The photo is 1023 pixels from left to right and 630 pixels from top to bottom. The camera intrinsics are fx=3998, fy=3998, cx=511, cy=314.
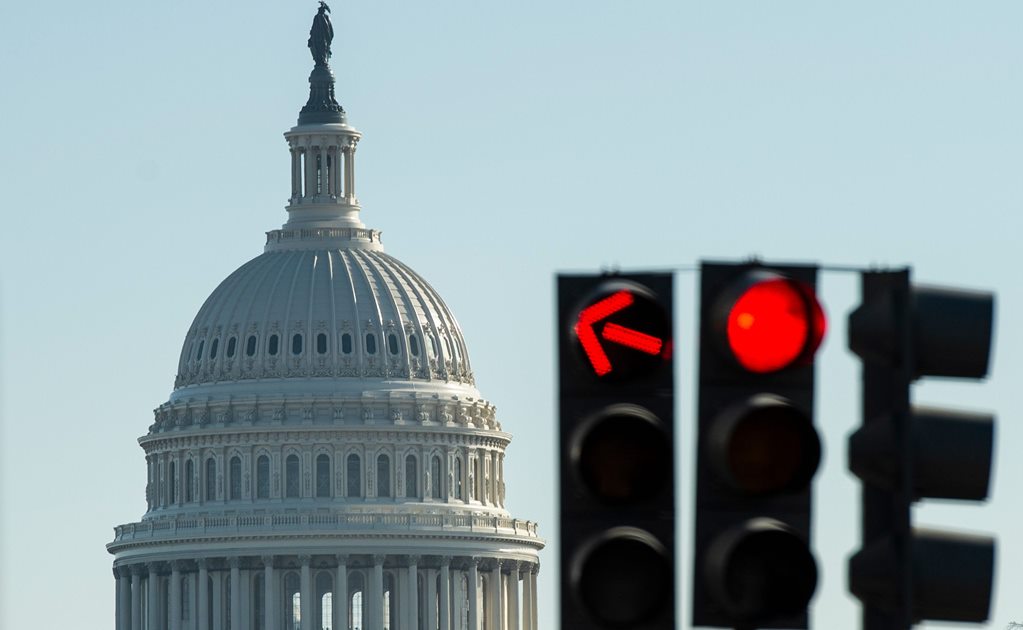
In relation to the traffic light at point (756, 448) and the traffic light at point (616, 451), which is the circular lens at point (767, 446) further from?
the traffic light at point (616, 451)

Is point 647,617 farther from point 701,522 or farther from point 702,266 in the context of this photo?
point 702,266

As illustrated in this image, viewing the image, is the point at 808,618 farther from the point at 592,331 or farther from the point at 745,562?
the point at 592,331

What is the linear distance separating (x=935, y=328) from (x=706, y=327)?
110 centimetres

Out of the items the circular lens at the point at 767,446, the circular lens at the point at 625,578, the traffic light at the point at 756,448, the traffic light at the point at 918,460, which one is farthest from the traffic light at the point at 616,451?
the traffic light at the point at 918,460

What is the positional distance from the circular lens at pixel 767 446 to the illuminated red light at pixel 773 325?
0.26 m

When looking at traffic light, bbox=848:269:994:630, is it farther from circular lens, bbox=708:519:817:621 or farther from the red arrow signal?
the red arrow signal

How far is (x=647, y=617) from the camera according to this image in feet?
60.0

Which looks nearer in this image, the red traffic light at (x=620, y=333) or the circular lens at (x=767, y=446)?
the circular lens at (x=767, y=446)

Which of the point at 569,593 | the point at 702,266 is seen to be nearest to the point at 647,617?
the point at 569,593

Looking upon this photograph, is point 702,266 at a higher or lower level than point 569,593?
higher

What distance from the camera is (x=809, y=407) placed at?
18.4 m

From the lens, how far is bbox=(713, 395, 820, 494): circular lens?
18266mm

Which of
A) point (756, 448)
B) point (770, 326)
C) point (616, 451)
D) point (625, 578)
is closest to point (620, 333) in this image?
point (616, 451)

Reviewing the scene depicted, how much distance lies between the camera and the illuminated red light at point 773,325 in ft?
60.8
